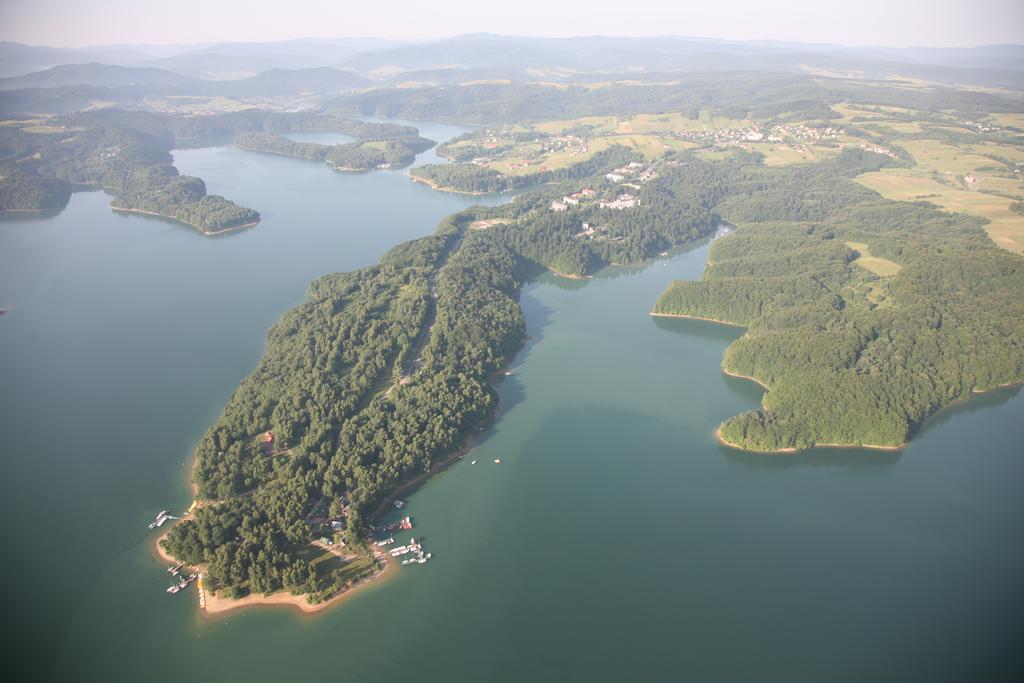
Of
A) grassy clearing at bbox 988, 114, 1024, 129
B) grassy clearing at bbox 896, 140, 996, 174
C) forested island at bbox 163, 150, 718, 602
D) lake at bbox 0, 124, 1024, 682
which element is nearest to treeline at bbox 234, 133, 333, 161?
forested island at bbox 163, 150, 718, 602

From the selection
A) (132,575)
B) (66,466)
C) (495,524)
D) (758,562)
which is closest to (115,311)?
(66,466)

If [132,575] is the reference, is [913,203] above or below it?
above

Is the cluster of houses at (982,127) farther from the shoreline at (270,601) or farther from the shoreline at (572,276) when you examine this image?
the shoreline at (270,601)

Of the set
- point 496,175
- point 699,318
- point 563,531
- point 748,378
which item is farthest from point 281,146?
point 563,531

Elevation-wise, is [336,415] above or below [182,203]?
below

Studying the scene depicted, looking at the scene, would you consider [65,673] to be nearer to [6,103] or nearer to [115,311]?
[115,311]

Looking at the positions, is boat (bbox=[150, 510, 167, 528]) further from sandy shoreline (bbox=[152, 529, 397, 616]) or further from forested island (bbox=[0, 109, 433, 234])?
forested island (bbox=[0, 109, 433, 234])

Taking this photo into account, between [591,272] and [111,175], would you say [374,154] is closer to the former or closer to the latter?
[111,175]

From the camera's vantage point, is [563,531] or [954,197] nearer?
[563,531]
